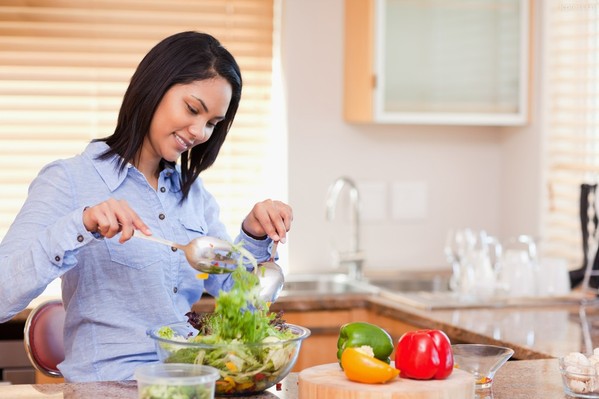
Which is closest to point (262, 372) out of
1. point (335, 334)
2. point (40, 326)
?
point (40, 326)

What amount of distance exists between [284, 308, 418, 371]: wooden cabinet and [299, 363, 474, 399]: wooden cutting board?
64.3 inches


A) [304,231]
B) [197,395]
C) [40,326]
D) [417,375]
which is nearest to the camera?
[197,395]

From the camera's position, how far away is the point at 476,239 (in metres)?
3.93

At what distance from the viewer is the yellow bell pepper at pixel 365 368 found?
1.74 m

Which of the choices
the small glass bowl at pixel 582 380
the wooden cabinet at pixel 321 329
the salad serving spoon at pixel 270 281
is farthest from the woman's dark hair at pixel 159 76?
the wooden cabinet at pixel 321 329

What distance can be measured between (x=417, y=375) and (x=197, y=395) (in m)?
0.42

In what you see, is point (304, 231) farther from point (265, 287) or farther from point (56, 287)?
→ point (265, 287)

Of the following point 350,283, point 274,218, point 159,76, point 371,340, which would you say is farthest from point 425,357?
point 350,283

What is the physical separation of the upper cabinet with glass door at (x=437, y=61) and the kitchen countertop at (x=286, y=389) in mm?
1883

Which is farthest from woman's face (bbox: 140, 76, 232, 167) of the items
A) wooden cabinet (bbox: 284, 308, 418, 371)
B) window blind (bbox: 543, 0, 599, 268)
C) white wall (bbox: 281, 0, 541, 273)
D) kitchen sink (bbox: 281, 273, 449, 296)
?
window blind (bbox: 543, 0, 599, 268)

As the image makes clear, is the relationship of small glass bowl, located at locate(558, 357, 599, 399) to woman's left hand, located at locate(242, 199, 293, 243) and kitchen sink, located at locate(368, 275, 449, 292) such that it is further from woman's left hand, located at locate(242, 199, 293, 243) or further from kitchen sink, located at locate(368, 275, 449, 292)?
kitchen sink, located at locate(368, 275, 449, 292)

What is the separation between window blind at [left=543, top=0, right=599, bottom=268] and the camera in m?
3.79

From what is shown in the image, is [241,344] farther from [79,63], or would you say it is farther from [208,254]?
[79,63]

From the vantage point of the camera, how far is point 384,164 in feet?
13.7
